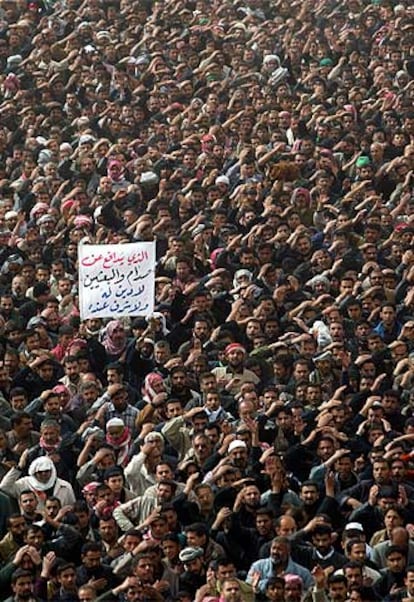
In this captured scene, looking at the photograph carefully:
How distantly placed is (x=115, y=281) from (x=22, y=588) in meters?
4.44

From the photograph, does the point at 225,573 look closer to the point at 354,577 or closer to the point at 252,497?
the point at 354,577

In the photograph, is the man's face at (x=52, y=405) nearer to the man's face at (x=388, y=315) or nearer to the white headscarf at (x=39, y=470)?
the white headscarf at (x=39, y=470)

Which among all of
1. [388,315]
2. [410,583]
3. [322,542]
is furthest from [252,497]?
[388,315]

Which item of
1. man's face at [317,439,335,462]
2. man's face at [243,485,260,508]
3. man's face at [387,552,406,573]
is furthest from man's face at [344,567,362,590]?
man's face at [317,439,335,462]

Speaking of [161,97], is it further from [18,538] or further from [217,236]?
[18,538]

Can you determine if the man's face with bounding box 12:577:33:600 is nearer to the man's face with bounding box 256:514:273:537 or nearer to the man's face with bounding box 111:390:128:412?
the man's face with bounding box 256:514:273:537

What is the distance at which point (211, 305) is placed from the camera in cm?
2136

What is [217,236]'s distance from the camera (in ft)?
75.8

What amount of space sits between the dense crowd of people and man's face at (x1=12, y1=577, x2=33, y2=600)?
2cm

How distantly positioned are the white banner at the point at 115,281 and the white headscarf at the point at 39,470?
88.6 inches

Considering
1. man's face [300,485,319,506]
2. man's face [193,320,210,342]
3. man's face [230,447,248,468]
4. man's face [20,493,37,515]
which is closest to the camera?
man's face [20,493,37,515]

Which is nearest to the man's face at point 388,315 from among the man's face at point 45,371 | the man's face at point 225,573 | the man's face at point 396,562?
the man's face at point 45,371

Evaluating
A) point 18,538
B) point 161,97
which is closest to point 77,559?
point 18,538

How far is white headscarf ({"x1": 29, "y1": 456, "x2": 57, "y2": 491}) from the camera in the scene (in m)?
18.2
